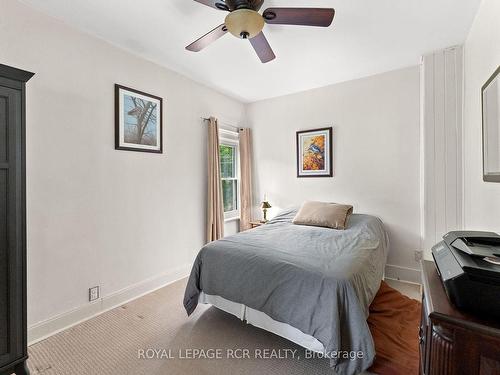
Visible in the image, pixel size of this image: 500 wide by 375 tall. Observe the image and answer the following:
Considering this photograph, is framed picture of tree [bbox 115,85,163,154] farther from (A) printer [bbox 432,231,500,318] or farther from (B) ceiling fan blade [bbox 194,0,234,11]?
(A) printer [bbox 432,231,500,318]

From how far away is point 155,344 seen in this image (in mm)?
1827

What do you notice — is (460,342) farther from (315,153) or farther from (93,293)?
(315,153)

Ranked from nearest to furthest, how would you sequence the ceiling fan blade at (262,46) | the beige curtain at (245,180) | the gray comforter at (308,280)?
the gray comforter at (308,280)
the ceiling fan blade at (262,46)
the beige curtain at (245,180)

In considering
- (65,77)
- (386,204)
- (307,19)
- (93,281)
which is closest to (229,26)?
(307,19)

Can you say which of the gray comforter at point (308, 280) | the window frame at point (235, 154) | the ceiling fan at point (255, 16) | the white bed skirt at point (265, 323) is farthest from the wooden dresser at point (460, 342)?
the window frame at point (235, 154)

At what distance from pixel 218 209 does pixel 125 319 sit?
169 centimetres

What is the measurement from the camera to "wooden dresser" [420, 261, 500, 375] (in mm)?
686

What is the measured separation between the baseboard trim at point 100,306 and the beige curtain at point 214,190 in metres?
0.62

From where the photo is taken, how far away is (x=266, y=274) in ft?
5.78

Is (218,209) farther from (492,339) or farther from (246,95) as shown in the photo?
(492,339)

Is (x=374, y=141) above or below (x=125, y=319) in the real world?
above

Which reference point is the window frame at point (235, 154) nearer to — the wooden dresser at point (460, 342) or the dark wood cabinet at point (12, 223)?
the dark wood cabinet at point (12, 223)

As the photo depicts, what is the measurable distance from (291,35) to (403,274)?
290 centimetres

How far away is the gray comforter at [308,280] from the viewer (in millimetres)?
1454
